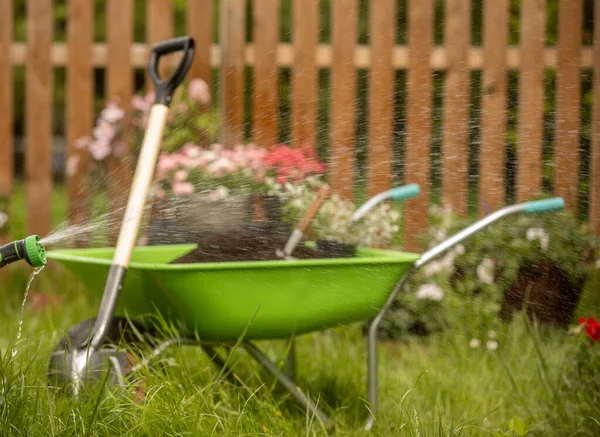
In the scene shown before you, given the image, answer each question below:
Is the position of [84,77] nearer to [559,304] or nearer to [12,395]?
[559,304]

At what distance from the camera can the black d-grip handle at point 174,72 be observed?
2.08 meters

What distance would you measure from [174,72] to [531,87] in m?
1.95

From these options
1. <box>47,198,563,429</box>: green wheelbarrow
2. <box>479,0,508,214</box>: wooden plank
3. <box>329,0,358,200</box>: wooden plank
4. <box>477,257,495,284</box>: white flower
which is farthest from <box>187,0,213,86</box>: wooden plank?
<box>47,198,563,429</box>: green wheelbarrow

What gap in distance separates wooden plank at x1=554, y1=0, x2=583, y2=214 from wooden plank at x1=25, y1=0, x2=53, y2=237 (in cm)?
211

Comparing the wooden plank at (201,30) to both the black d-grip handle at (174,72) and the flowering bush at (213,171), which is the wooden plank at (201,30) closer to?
the flowering bush at (213,171)

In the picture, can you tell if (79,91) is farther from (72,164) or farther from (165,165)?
(165,165)

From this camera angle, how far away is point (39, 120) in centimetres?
375

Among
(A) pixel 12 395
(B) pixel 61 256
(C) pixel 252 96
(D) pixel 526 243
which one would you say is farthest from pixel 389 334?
(A) pixel 12 395

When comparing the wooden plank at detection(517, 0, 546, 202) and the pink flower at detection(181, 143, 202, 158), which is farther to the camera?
the wooden plank at detection(517, 0, 546, 202)

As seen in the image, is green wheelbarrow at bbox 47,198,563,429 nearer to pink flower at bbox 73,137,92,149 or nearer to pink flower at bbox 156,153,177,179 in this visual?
pink flower at bbox 156,153,177,179

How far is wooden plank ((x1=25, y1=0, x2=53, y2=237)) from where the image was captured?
375cm

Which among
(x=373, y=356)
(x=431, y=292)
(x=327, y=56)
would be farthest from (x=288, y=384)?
(x=327, y=56)

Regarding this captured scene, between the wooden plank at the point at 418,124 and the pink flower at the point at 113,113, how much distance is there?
1.21 meters

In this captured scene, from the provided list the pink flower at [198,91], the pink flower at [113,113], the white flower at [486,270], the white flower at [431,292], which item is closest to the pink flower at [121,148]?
the pink flower at [113,113]
